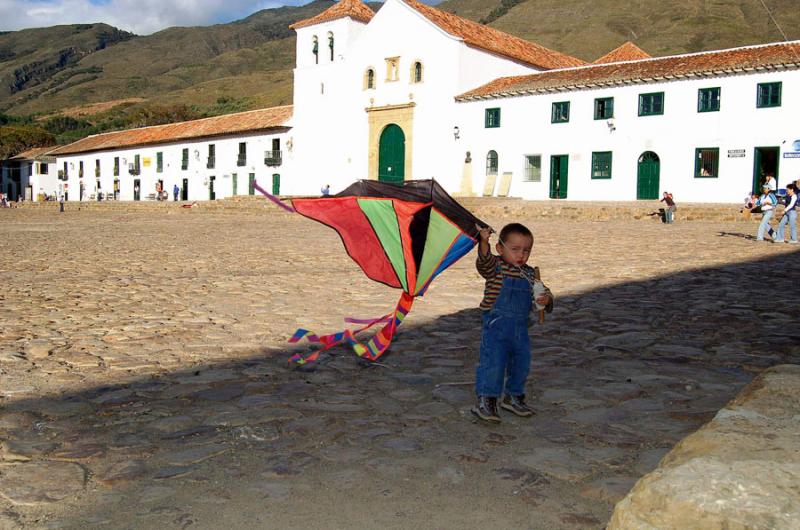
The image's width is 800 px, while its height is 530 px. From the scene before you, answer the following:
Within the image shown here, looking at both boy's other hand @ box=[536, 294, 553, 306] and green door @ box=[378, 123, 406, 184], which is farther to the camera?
green door @ box=[378, 123, 406, 184]

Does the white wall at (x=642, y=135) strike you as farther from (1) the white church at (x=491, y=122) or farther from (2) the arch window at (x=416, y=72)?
(2) the arch window at (x=416, y=72)

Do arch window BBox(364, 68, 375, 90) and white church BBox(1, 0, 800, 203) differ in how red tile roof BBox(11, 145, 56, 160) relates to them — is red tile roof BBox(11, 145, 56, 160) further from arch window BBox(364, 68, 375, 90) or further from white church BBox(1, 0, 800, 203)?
arch window BBox(364, 68, 375, 90)

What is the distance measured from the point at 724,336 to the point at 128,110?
4497 inches

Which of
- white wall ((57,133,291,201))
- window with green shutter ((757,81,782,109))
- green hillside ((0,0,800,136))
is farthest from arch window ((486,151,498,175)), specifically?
green hillside ((0,0,800,136))

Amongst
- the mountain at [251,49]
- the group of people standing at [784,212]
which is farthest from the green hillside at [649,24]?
the group of people standing at [784,212]

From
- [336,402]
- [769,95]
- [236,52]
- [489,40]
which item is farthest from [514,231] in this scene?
[236,52]

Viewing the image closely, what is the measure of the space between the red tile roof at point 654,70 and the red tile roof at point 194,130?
1375 cm

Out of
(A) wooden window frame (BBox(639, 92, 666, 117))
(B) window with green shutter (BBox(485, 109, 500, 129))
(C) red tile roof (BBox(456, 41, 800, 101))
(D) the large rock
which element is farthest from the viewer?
(B) window with green shutter (BBox(485, 109, 500, 129))

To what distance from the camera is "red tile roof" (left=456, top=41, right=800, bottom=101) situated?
90.7ft

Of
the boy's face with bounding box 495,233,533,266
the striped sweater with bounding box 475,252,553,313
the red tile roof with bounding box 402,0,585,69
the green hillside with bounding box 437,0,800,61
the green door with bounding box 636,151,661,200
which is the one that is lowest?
the striped sweater with bounding box 475,252,553,313

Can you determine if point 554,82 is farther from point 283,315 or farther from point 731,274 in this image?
point 283,315

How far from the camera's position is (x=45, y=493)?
2.80m

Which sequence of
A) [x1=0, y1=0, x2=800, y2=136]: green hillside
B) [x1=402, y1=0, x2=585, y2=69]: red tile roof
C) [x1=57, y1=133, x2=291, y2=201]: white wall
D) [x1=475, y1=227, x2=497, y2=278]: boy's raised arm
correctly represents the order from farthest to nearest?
[x1=0, y1=0, x2=800, y2=136]: green hillside, [x1=57, y1=133, x2=291, y2=201]: white wall, [x1=402, y1=0, x2=585, y2=69]: red tile roof, [x1=475, y1=227, x2=497, y2=278]: boy's raised arm

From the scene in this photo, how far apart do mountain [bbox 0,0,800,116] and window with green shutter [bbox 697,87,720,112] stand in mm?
74894
